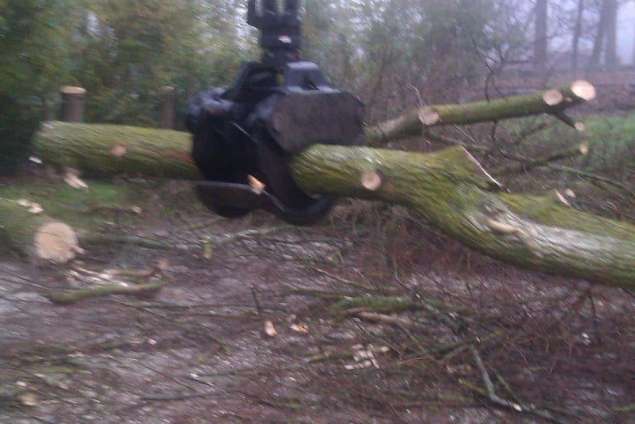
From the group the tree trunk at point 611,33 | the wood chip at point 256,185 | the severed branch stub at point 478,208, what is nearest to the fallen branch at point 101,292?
the wood chip at point 256,185

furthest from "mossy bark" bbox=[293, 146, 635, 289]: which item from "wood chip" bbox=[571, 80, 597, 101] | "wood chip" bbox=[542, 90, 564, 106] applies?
"wood chip" bbox=[542, 90, 564, 106]

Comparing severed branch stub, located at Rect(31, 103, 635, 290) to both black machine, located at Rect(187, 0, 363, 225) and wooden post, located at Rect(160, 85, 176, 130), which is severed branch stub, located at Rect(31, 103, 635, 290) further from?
wooden post, located at Rect(160, 85, 176, 130)

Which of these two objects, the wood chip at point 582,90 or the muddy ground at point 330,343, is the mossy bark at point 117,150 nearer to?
the muddy ground at point 330,343

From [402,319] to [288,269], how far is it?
1.50 metres

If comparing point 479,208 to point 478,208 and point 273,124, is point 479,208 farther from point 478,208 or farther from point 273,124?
point 273,124

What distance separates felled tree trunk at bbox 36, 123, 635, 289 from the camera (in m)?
4.12

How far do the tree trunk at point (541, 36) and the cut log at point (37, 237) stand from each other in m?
7.51

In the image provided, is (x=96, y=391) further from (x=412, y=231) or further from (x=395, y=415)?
(x=412, y=231)

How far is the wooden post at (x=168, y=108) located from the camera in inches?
400

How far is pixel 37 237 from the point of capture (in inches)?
221

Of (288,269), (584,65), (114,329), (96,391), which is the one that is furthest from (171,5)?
(584,65)

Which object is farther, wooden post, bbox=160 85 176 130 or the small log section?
wooden post, bbox=160 85 176 130

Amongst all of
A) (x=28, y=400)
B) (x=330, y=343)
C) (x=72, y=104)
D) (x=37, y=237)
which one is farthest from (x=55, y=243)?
(x=72, y=104)

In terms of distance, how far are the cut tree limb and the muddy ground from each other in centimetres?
62
